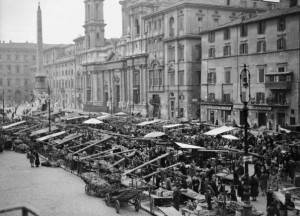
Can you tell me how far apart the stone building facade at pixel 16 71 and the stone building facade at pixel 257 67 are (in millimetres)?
89322

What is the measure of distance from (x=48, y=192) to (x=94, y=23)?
68.1 m

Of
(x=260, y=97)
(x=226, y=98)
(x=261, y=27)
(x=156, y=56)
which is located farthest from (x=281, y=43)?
(x=156, y=56)

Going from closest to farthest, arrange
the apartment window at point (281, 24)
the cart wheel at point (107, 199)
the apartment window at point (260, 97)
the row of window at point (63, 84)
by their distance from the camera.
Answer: the cart wheel at point (107, 199) < the apartment window at point (281, 24) < the apartment window at point (260, 97) < the row of window at point (63, 84)

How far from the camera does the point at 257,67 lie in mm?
45156

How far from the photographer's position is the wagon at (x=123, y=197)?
19.2 metres

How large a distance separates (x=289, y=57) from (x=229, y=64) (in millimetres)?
9049

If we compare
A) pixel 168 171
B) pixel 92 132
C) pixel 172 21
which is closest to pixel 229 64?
pixel 172 21

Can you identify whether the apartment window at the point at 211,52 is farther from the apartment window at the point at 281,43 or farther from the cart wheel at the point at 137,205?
the cart wheel at the point at 137,205

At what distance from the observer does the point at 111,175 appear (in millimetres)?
23609

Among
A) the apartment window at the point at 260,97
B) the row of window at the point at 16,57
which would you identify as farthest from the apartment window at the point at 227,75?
the row of window at the point at 16,57

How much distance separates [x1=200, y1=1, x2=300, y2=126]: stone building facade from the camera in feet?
134

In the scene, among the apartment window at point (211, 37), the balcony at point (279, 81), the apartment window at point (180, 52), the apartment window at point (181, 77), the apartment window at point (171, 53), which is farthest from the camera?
the apartment window at point (171, 53)

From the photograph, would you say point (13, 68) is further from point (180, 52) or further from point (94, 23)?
point (180, 52)

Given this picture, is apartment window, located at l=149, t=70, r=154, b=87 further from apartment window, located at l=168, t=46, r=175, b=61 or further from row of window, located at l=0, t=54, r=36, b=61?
row of window, located at l=0, t=54, r=36, b=61
